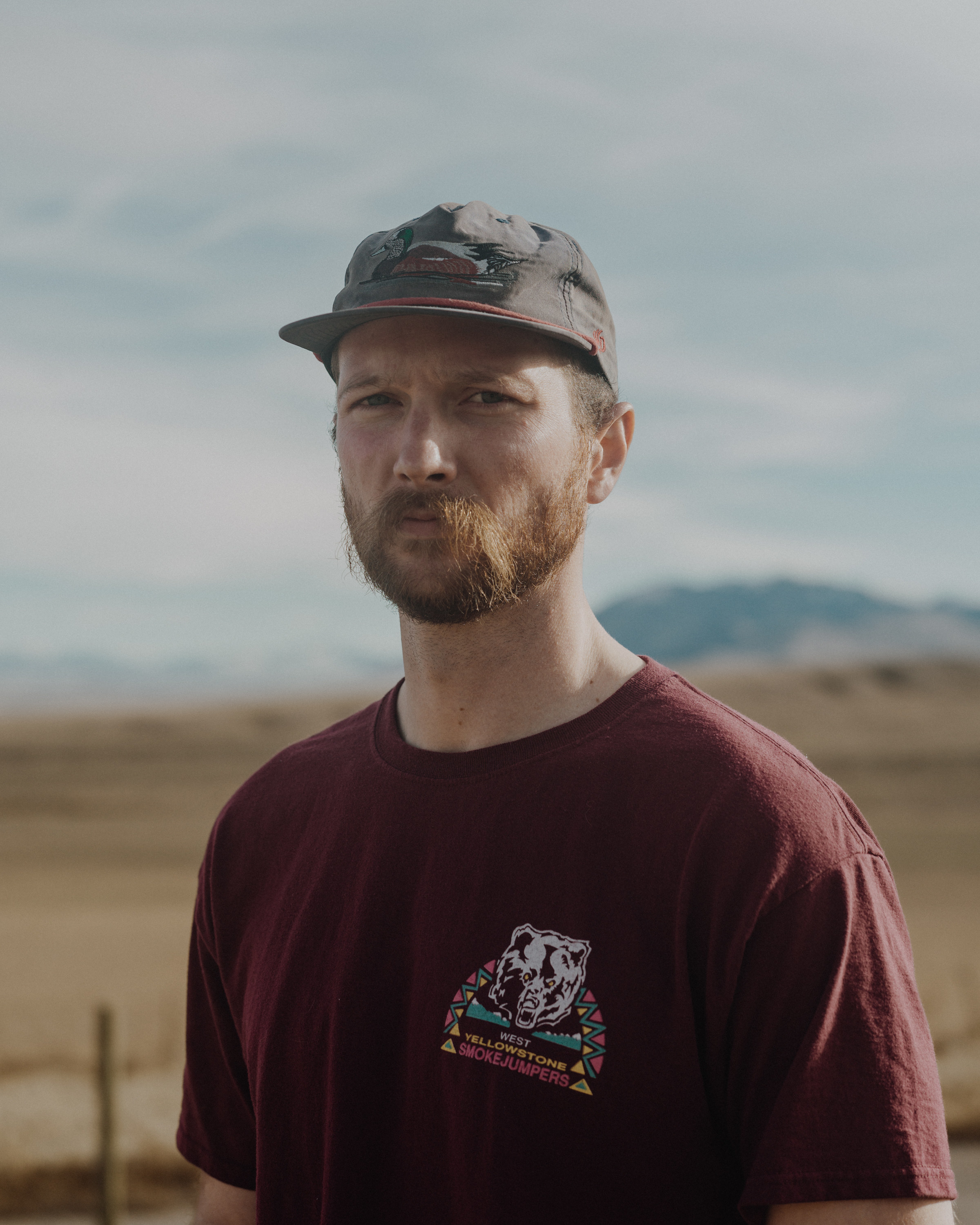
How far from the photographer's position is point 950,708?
5459 centimetres

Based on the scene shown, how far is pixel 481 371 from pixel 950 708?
5741cm

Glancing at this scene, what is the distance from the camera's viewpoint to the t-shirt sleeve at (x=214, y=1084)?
7.00ft

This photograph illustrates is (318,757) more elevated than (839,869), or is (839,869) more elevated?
(318,757)

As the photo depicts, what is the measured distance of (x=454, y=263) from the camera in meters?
1.86

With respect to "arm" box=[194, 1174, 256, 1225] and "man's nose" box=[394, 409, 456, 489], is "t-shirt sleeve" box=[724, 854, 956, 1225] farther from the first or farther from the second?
"arm" box=[194, 1174, 256, 1225]

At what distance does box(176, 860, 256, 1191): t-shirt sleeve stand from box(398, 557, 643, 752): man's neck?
2.05 feet

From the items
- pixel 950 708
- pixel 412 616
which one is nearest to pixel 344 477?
pixel 412 616

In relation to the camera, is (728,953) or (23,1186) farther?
(23,1186)

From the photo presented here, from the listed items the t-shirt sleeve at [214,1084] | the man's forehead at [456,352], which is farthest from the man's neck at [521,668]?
the t-shirt sleeve at [214,1084]

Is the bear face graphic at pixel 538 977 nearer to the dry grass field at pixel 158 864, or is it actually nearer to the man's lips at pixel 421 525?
the man's lips at pixel 421 525

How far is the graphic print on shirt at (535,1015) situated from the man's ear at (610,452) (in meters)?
0.80

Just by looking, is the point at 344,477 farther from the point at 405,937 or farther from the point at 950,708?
the point at 950,708

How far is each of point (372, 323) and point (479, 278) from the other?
0.22 meters

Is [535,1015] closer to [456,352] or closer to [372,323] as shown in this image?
[456,352]
